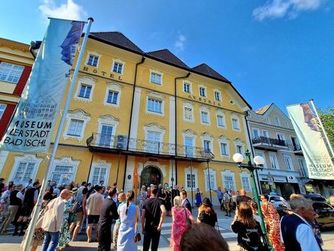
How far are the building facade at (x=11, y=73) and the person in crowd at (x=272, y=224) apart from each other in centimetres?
1646

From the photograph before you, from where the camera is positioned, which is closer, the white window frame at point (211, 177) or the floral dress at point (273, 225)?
the floral dress at point (273, 225)

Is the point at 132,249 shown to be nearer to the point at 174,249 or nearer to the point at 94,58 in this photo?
the point at 174,249

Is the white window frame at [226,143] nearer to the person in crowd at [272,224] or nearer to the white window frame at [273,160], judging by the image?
the white window frame at [273,160]

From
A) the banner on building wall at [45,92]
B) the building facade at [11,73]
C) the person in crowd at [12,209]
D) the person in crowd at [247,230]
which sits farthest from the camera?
the building facade at [11,73]

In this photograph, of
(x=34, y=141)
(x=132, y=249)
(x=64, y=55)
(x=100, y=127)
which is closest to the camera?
(x=132, y=249)

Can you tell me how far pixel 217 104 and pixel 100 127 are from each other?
13.7 metres

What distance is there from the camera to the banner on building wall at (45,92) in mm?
4305

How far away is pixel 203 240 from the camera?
40.6 inches

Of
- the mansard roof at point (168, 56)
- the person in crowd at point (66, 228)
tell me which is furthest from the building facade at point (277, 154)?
the person in crowd at point (66, 228)

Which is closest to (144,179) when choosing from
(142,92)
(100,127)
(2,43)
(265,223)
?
(100,127)

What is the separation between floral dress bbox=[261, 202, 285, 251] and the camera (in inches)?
190

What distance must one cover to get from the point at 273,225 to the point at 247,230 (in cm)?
215

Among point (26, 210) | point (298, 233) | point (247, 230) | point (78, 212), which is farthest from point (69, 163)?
point (298, 233)

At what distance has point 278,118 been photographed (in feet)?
93.7
